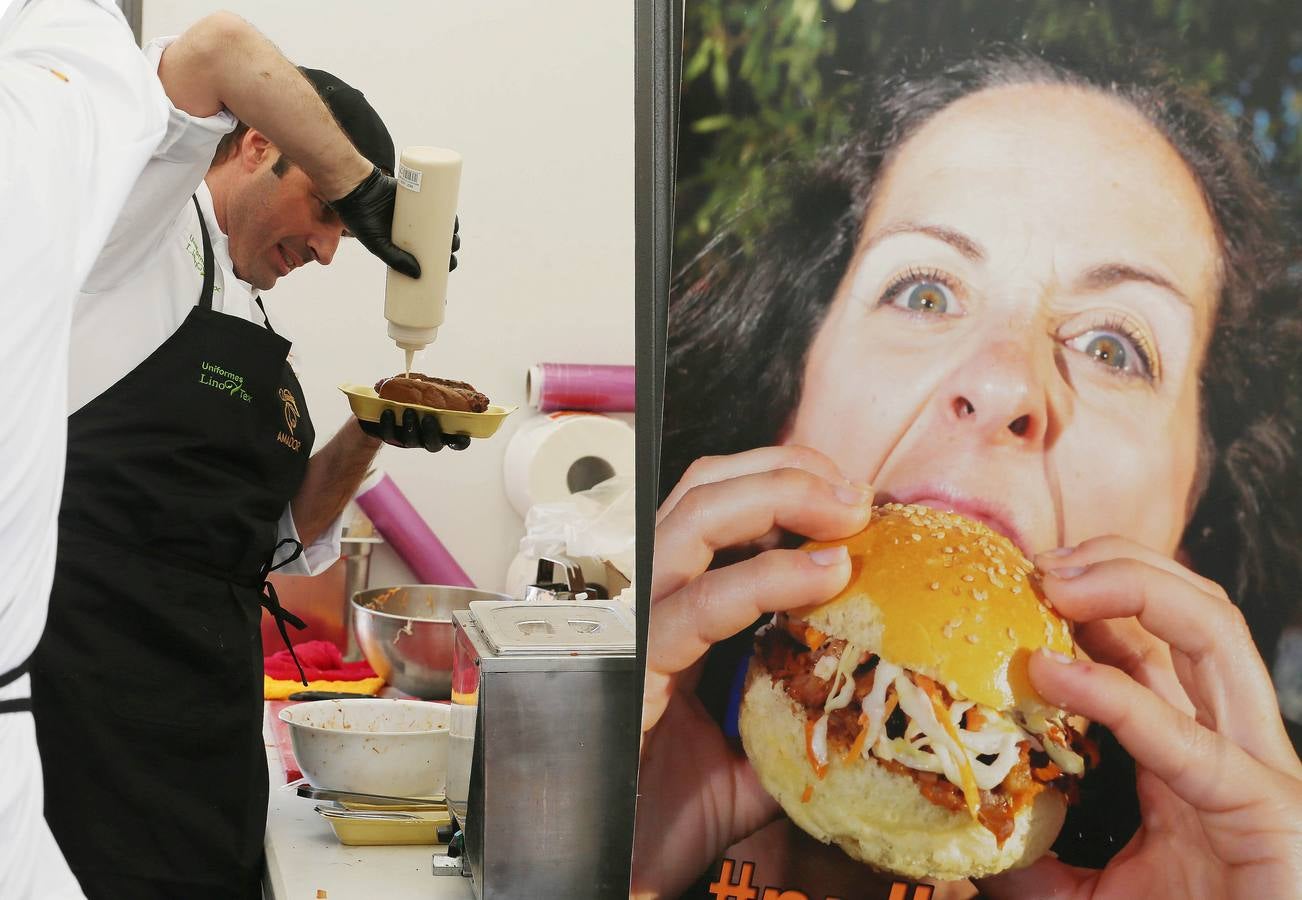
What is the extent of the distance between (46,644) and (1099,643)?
1.29 m

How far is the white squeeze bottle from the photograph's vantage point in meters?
1.69

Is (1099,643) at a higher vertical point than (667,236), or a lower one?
lower

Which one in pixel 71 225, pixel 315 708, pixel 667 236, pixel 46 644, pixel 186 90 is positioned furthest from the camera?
pixel 315 708

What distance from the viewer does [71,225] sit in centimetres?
85

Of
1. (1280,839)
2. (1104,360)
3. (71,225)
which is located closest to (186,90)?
(71,225)

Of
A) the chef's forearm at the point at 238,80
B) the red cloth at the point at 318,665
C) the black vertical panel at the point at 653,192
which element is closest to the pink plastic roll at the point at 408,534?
the red cloth at the point at 318,665

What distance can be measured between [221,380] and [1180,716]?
1293mm

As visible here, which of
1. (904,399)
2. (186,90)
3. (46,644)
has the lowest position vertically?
(46,644)

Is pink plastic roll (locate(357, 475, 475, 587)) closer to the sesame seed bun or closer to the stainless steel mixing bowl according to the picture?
the stainless steel mixing bowl

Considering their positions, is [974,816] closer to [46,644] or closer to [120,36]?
[120,36]

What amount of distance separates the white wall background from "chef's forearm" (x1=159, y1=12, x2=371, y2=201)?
1.63m

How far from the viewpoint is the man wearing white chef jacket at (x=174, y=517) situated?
1508mm

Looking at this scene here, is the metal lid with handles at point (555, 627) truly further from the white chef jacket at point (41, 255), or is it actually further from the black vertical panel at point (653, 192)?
the white chef jacket at point (41, 255)

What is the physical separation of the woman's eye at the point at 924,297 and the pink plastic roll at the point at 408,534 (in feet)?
6.89
